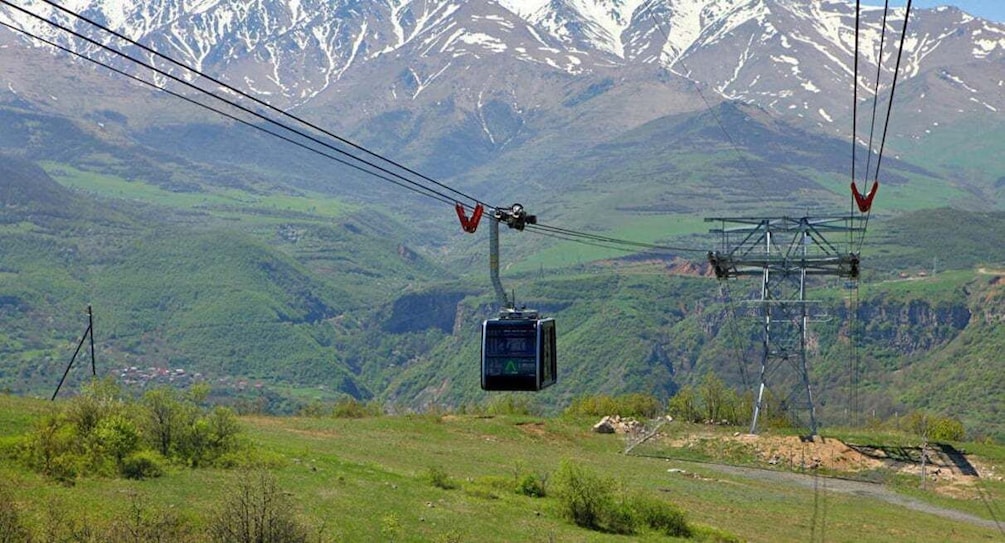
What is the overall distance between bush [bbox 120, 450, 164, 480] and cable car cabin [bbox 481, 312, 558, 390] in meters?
13.7

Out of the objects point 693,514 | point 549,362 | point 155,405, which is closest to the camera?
point 549,362

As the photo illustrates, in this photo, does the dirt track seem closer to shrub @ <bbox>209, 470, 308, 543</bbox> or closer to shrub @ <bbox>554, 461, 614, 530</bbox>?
shrub @ <bbox>554, 461, 614, 530</bbox>

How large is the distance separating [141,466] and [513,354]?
1537cm

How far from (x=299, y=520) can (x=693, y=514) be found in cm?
2480

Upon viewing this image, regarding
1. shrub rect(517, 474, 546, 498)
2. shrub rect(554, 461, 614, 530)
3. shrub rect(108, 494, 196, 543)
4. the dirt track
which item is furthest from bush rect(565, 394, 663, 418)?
shrub rect(108, 494, 196, 543)

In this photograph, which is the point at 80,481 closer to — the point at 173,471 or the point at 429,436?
the point at 173,471

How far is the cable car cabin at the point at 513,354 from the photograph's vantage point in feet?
156

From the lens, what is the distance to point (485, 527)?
50.2 metres

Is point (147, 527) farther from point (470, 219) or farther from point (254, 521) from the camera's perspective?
point (470, 219)

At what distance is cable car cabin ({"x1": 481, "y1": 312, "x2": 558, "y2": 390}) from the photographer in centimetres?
4762

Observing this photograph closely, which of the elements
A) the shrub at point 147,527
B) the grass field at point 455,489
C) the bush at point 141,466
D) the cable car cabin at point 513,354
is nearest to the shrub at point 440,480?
the grass field at point 455,489

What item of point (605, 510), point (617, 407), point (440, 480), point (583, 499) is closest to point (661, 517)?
point (605, 510)

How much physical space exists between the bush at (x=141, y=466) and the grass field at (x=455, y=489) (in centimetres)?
55

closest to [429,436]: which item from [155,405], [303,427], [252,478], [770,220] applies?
[303,427]
